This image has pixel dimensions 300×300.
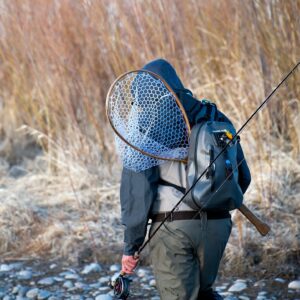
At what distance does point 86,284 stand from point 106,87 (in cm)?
269

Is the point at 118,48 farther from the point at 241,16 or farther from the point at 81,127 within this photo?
the point at 241,16

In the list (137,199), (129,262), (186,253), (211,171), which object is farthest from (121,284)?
(211,171)

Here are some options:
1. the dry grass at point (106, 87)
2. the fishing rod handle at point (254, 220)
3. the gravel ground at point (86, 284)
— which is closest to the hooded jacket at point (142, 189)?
the fishing rod handle at point (254, 220)

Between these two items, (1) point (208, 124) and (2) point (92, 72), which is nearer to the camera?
(1) point (208, 124)

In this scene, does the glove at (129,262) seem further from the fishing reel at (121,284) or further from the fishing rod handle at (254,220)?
the fishing rod handle at (254,220)

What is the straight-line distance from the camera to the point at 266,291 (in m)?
4.52

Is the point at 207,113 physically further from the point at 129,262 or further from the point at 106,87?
the point at 106,87

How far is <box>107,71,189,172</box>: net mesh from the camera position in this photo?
2957 mm

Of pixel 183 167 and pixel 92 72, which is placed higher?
pixel 92 72

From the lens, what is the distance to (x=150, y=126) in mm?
2969

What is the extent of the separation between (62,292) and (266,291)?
4.69 feet

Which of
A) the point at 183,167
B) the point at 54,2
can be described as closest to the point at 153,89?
the point at 183,167

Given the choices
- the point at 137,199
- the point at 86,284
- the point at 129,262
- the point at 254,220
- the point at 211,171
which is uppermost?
the point at 211,171

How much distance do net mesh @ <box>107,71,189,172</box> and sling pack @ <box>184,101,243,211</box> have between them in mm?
110
